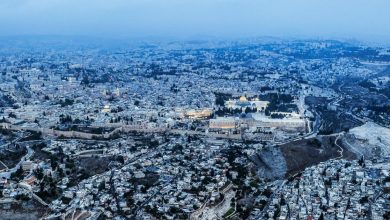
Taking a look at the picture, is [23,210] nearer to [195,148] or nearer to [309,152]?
[195,148]

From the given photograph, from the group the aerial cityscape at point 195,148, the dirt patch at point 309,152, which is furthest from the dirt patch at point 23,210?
the dirt patch at point 309,152

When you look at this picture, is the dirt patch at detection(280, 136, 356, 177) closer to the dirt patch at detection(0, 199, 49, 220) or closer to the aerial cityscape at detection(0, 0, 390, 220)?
the aerial cityscape at detection(0, 0, 390, 220)

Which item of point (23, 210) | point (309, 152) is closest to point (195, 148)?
point (309, 152)

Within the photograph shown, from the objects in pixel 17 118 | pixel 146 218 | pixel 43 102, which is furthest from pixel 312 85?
pixel 146 218

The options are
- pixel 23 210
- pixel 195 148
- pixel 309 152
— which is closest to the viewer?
pixel 23 210

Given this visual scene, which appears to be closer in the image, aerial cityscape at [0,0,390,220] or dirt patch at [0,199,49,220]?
dirt patch at [0,199,49,220]

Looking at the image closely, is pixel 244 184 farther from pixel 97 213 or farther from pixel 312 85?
pixel 312 85

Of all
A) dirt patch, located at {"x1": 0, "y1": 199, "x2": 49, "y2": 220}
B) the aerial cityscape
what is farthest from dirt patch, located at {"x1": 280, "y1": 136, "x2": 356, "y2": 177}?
dirt patch, located at {"x1": 0, "y1": 199, "x2": 49, "y2": 220}

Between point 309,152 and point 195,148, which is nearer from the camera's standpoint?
point 309,152
